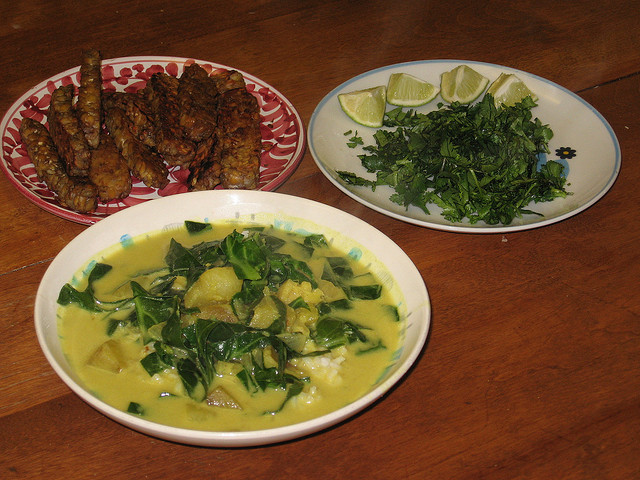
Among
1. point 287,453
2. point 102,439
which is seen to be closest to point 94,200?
point 102,439

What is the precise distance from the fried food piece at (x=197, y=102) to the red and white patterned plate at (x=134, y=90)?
147 mm

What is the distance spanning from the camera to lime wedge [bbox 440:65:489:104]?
270 cm

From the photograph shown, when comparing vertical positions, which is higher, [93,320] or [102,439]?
[93,320]

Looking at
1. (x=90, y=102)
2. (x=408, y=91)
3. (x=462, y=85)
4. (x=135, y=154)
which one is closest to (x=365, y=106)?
(x=408, y=91)

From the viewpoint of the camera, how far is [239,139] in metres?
2.21

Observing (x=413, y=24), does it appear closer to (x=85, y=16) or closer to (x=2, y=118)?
(x=85, y=16)

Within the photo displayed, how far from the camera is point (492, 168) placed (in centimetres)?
221

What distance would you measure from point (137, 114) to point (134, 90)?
40cm

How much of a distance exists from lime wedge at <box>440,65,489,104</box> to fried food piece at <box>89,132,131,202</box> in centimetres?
134

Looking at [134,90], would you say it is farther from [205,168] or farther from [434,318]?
[434,318]

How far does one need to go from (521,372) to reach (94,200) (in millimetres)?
1309

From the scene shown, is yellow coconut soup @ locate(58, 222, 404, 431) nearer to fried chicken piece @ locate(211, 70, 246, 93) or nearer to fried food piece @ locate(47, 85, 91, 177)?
fried food piece @ locate(47, 85, 91, 177)

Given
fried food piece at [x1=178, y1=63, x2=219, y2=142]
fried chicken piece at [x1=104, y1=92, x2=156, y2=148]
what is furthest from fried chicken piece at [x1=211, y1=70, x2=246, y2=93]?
fried chicken piece at [x1=104, y1=92, x2=156, y2=148]

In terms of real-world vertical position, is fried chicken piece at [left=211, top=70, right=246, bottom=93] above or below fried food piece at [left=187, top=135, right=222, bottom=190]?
above
